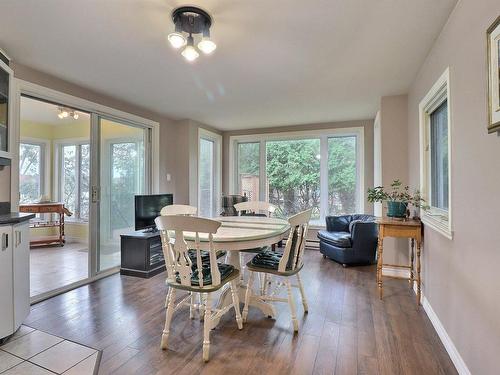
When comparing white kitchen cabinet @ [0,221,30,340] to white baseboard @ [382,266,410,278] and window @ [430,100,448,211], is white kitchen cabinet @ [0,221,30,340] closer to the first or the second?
window @ [430,100,448,211]

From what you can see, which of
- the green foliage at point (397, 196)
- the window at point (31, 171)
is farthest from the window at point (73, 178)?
the green foliage at point (397, 196)

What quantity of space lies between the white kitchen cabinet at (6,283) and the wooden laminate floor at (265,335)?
0.29 meters

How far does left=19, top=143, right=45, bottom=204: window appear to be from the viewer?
17.3 ft

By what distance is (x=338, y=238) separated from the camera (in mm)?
4059

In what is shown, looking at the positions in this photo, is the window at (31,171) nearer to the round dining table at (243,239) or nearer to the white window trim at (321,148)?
the white window trim at (321,148)

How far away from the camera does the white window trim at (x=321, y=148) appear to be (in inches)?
195

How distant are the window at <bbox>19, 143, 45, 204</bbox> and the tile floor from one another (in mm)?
4071

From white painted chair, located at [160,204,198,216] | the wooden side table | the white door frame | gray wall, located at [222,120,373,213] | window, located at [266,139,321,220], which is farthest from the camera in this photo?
window, located at [266,139,321,220]

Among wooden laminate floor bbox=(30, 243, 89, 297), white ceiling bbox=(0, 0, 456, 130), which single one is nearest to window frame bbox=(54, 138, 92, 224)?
wooden laminate floor bbox=(30, 243, 89, 297)

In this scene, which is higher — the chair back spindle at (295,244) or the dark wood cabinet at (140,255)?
the chair back spindle at (295,244)

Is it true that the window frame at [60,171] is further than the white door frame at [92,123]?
Yes

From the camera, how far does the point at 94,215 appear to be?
3.49m

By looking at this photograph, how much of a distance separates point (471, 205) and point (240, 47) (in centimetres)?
203

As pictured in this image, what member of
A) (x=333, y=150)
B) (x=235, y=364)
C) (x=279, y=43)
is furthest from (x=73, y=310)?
(x=333, y=150)
